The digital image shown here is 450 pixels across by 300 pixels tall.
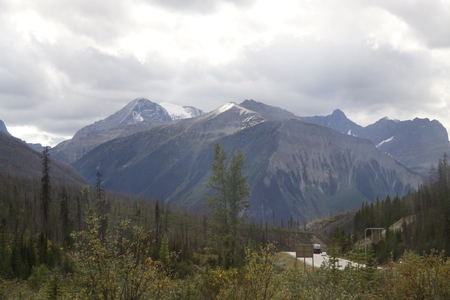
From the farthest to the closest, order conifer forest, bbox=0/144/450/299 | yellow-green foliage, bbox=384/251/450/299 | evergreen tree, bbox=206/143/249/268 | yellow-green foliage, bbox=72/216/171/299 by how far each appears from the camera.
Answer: evergreen tree, bbox=206/143/249/268, yellow-green foliage, bbox=384/251/450/299, conifer forest, bbox=0/144/450/299, yellow-green foliage, bbox=72/216/171/299

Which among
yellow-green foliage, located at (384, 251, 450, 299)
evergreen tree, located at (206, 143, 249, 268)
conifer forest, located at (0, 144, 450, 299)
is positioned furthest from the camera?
evergreen tree, located at (206, 143, 249, 268)

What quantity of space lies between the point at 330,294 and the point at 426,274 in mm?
7758

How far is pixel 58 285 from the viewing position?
33750 millimetres

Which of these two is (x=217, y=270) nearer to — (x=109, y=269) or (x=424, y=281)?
(x=424, y=281)

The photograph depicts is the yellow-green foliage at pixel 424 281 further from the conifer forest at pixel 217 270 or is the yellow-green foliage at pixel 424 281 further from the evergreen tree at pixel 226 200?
the evergreen tree at pixel 226 200

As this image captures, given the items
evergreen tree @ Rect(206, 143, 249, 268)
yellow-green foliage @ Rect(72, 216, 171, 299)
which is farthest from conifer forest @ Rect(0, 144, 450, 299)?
evergreen tree @ Rect(206, 143, 249, 268)

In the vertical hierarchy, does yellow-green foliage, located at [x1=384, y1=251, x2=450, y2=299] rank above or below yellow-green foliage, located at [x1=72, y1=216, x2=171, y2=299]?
below

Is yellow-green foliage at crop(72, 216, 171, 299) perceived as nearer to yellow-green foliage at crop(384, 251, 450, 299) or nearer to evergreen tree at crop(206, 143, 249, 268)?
yellow-green foliage at crop(384, 251, 450, 299)

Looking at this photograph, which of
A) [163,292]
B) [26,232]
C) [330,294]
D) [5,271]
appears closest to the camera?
[163,292]

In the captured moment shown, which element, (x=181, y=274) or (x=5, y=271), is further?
(x=181, y=274)

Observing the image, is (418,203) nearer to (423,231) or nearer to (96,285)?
(423,231)

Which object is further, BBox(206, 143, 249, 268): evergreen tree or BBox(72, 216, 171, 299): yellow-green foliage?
BBox(206, 143, 249, 268): evergreen tree

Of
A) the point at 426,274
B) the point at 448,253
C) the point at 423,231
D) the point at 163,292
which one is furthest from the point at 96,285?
the point at 423,231

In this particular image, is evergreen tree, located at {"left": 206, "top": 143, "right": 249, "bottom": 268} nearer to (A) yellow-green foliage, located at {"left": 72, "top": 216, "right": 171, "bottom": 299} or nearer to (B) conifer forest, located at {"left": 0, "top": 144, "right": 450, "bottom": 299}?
(B) conifer forest, located at {"left": 0, "top": 144, "right": 450, "bottom": 299}
